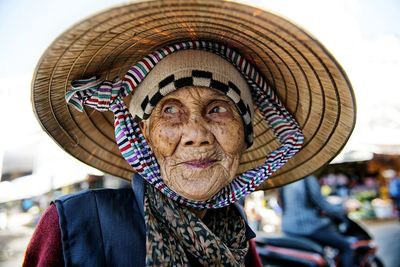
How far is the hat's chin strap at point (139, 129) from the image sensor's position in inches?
55.4

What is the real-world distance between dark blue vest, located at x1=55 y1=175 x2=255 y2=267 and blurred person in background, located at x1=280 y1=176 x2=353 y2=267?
12.3 ft

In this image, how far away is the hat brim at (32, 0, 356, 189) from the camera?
1192 millimetres

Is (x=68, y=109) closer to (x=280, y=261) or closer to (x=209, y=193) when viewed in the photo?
(x=209, y=193)

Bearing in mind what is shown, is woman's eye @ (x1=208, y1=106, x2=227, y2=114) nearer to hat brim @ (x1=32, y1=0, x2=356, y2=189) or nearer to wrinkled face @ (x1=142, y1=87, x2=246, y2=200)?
wrinkled face @ (x1=142, y1=87, x2=246, y2=200)

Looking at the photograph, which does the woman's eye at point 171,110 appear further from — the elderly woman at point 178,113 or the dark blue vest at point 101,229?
the dark blue vest at point 101,229

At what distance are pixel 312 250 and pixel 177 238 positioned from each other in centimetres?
373

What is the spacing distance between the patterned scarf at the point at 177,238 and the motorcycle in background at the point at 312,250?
3.48 m

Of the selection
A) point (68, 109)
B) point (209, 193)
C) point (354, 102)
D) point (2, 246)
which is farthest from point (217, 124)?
point (2, 246)

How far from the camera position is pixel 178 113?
144cm

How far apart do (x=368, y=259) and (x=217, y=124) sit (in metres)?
4.46

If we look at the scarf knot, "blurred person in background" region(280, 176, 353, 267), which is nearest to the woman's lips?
the scarf knot

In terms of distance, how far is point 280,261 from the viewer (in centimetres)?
482

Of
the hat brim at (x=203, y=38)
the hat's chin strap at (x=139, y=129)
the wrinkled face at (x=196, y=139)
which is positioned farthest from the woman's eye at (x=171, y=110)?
the hat brim at (x=203, y=38)

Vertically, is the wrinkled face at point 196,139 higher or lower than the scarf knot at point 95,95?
lower
